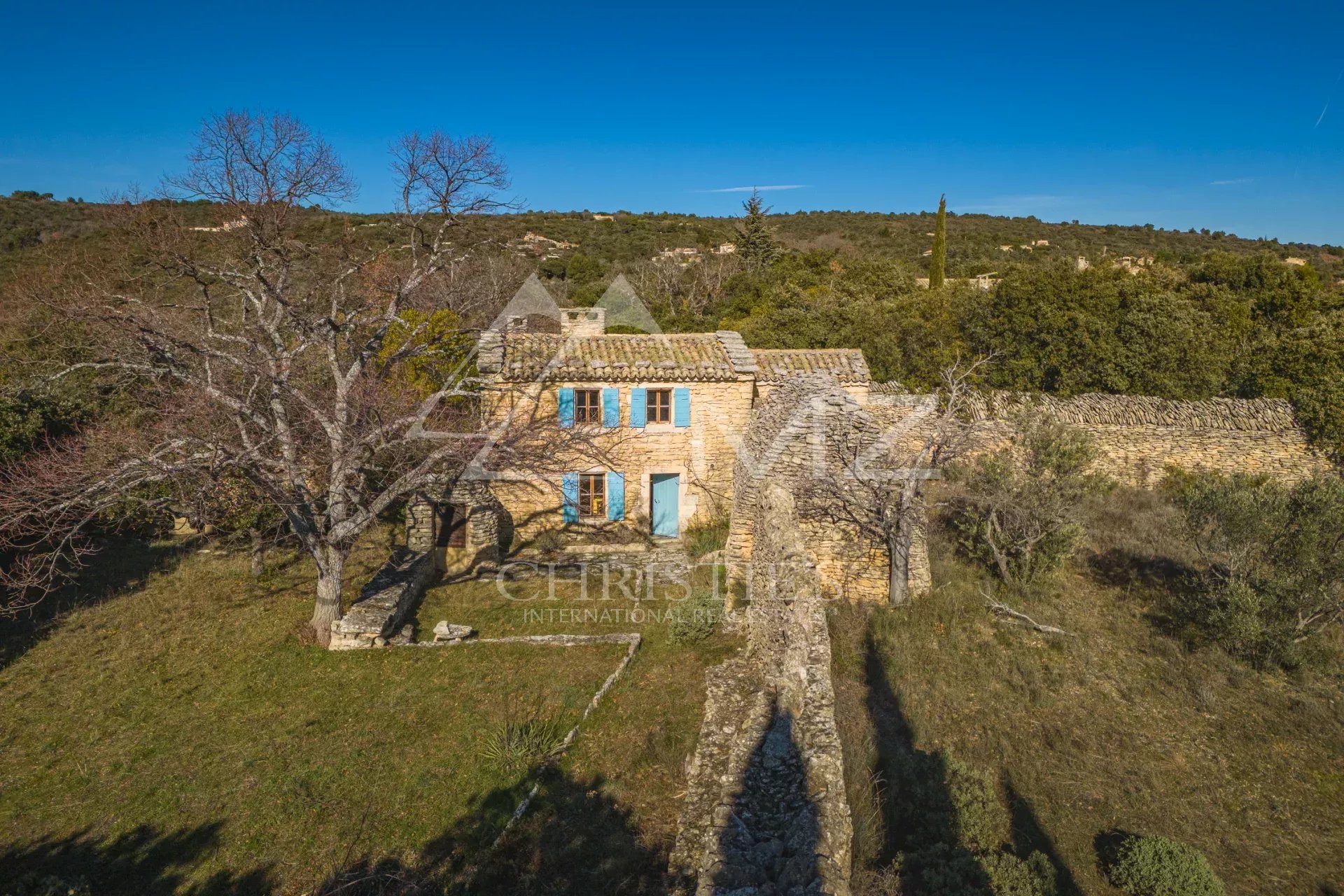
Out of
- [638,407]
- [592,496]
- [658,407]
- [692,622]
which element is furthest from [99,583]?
[658,407]

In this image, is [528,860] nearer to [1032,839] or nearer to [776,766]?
[776,766]

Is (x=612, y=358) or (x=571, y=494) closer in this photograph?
(x=571, y=494)

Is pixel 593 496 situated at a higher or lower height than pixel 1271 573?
lower

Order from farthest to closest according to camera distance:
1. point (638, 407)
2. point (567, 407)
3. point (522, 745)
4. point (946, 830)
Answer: point (638, 407) < point (567, 407) < point (522, 745) < point (946, 830)

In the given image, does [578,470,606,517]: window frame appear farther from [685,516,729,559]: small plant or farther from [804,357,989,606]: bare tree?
[804,357,989,606]: bare tree

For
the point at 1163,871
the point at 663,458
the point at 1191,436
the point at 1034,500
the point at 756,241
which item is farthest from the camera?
the point at 756,241

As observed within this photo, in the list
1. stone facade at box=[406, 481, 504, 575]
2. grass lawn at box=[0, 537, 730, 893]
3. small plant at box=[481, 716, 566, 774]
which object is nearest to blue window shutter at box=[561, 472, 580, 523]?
stone facade at box=[406, 481, 504, 575]

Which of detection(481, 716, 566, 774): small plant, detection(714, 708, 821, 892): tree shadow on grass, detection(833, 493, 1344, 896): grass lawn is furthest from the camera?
detection(481, 716, 566, 774): small plant
